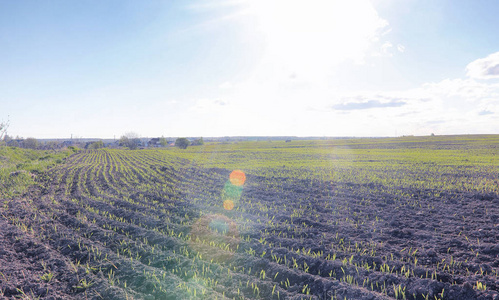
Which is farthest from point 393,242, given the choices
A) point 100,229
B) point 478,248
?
point 100,229

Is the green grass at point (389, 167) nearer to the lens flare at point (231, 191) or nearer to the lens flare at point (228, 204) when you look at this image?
the lens flare at point (231, 191)

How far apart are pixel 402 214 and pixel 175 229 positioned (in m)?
7.95

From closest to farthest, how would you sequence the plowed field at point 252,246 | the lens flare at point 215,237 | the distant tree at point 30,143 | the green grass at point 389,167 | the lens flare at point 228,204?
the plowed field at point 252,246 → the lens flare at point 215,237 → the lens flare at point 228,204 → the green grass at point 389,167 → the distant tree at point 30,143

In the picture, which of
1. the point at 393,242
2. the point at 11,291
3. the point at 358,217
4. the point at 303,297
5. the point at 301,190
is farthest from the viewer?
the point at 301,190

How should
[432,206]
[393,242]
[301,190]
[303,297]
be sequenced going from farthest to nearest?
1. [301,190]
2. [432,206]
3. [393,242]
4. [303,297]

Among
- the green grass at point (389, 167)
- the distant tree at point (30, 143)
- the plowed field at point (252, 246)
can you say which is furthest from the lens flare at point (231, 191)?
the distant tree at point (30, 143)

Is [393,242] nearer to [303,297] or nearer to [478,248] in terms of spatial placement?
[478,248]

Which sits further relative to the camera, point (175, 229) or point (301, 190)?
point (301, 190)

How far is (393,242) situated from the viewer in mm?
6996

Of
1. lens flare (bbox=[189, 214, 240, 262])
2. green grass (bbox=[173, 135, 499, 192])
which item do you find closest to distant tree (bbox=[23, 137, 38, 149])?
green grass (bbox=[173, 135, 499, 192])

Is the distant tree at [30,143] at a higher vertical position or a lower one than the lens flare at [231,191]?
higher

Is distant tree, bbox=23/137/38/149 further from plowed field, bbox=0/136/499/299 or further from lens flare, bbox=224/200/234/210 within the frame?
lens flare, bbox=224/200/234/210

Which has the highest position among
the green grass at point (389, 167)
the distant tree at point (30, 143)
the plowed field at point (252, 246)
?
the distant tree at point (30, 143)

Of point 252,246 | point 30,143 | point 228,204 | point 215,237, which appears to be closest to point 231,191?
point 228,204
